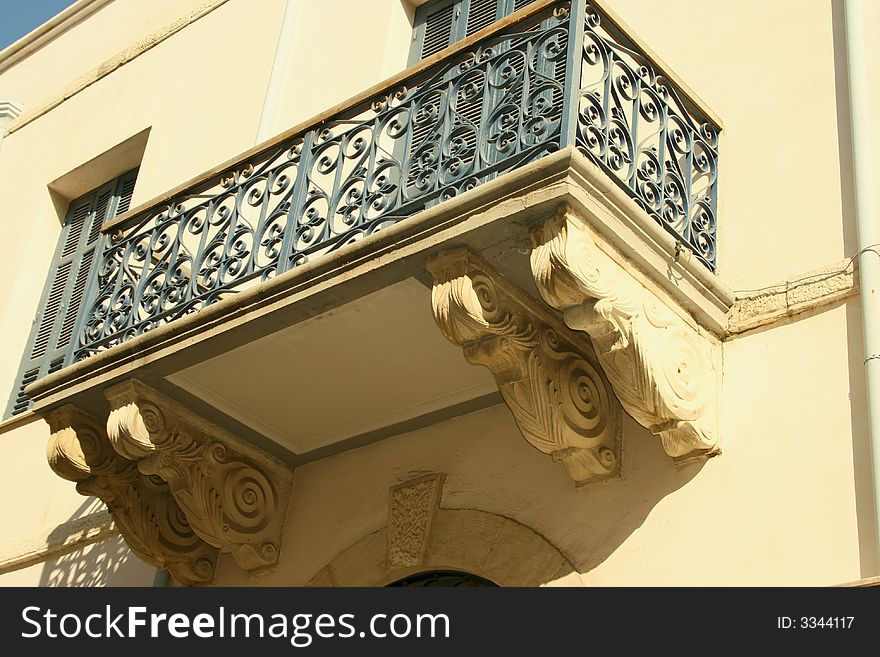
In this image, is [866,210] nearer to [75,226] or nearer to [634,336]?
[634,336]

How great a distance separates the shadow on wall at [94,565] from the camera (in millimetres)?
8023

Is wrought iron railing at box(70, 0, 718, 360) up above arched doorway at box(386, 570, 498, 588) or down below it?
above

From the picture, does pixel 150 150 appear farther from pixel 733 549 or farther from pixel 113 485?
pixel 733 549

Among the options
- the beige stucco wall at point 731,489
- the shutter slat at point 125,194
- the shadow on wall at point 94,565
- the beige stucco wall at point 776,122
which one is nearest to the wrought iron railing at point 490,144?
the beige stucco wall at point 776,122

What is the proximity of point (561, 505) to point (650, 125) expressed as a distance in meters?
1.93

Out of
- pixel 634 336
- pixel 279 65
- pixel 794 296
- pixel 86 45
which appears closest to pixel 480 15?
pixel 279 65

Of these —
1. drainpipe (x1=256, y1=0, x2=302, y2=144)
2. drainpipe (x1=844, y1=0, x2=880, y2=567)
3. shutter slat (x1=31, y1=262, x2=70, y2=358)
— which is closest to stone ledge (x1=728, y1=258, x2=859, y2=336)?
drainpipe (x1=844, y1=0, x2=880, y2=567)

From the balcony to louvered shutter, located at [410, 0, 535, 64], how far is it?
207 cm

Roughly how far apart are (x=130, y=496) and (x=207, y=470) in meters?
0.54

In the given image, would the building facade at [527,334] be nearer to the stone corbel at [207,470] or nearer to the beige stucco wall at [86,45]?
the stone corbel at [207,470]

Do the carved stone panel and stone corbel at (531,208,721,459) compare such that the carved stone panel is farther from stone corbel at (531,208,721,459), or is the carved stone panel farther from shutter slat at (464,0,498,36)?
shutter slat at (464,0,498,36)

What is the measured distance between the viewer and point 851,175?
6016mm

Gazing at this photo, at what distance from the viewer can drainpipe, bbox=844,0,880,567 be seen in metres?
5.25

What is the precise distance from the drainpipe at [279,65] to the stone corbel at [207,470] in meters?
2.50
